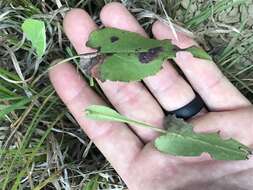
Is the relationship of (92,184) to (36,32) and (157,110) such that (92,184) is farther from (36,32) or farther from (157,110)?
(36,32)

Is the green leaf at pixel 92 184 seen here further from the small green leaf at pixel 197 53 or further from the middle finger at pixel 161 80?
the small green leaf at pixel 197 53

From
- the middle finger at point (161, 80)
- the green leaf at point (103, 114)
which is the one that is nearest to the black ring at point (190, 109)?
the middle finger at point (161, 80)

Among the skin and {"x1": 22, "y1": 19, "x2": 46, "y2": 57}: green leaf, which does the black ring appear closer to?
the skin

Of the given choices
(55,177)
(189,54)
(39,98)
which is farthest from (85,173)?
(189,54)

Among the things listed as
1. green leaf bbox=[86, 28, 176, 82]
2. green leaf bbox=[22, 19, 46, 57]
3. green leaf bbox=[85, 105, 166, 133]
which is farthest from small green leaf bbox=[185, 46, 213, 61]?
green leaf bbox=[22, 19, 46, 57]

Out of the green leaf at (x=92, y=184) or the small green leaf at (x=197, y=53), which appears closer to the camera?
the small green leaf at (x=197, y=53)

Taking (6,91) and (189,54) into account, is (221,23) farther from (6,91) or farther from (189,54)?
(6,91)
